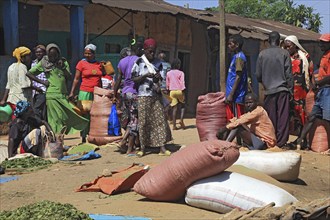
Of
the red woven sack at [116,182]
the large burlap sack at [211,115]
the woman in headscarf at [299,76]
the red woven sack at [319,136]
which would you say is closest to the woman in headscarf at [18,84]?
the large burlap sack at [211,115]

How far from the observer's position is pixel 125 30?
16234 millimetres

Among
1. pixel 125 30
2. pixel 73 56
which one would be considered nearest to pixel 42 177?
pixel 73 56

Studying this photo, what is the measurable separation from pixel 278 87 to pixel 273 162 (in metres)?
2.38


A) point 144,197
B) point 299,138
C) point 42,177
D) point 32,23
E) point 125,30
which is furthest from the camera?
point 125,30

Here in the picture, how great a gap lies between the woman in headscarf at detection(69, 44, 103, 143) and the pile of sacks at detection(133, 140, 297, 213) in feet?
14.3

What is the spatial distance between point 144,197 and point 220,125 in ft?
9.34

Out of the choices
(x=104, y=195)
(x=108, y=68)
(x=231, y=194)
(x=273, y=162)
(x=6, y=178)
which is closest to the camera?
(x=231, y=194)

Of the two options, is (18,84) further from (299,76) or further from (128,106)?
(299,76)

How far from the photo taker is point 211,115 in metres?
8.37

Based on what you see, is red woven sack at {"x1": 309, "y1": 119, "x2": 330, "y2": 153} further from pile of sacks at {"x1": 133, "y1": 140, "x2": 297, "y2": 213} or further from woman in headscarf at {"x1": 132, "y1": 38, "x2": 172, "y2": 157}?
pile of sacks at {"x1": 133, "y1": 140, "x2": 297, "y2": 213}

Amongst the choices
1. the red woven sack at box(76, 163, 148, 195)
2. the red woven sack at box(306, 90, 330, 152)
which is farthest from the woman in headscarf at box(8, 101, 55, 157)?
the red woven sack at box(306, 90, 330, 152)

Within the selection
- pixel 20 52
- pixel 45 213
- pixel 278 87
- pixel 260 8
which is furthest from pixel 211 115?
pixel 260 8

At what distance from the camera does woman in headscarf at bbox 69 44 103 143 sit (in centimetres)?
957

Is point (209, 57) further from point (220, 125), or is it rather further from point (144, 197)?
point (144, 197)
